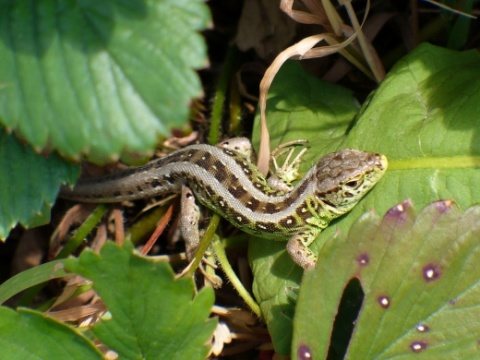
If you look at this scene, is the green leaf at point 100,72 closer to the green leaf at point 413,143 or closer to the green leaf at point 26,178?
the green leaf at point 26,178

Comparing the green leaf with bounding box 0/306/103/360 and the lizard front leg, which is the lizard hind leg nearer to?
the lizard front leg

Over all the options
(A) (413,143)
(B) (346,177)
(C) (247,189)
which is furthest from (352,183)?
(C) (247,189)

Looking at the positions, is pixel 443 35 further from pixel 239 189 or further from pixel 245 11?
pixel 239 189

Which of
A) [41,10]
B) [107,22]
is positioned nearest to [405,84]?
[107,22]

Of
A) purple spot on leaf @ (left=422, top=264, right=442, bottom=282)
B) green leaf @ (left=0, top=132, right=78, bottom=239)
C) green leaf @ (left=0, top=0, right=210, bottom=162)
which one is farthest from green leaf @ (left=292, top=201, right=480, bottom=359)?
green leaf @ (left=0, top=132, right=78, bottom=239)

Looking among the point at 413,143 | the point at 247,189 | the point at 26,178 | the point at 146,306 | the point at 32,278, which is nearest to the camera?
the point at 146,306

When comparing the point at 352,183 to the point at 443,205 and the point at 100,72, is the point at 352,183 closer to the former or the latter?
the point at 443,205

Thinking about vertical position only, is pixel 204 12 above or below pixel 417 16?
above

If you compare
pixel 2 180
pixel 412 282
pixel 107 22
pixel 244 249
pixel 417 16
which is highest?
pixel 107 22
